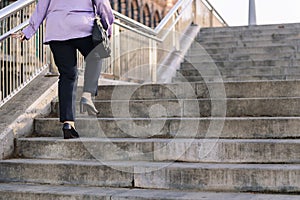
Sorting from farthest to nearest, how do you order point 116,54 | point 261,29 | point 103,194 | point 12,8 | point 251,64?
point 261,29 < point 251,64 < point 116,54 < point 12,8 < point 103,194

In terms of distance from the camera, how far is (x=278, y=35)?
Result: 420 inches

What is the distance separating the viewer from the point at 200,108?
197 inches

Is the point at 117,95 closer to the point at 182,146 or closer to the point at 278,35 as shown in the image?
the point at 182,146

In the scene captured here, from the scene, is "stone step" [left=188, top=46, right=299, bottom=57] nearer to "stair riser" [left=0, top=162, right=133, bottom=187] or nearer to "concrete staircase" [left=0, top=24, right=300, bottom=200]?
"concrete staircase" [left=0, top=24, right=300, bottom=200]

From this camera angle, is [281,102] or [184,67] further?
[184,67]

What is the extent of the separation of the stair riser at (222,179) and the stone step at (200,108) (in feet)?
4.01

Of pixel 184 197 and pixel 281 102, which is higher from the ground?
pixel 281 102

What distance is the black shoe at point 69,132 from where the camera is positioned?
4.52 meters

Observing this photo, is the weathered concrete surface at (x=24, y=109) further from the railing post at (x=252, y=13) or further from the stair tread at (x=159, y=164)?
the railing post at (x=252, y=13)

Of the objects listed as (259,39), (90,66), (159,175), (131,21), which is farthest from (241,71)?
(159,175)

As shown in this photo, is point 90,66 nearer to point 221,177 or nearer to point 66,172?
point 66,172

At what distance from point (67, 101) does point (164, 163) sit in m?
1.08

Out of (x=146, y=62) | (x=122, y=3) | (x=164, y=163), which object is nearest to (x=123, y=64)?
(x=146, y=62)

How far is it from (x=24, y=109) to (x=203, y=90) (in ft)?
6.34
